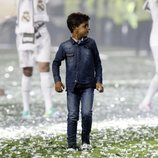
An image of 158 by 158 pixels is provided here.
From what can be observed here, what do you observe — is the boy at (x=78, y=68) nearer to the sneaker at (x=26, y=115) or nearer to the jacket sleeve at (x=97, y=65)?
the jacket sleeve at (x=97, y=65)

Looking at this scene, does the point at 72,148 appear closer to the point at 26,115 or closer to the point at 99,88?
the point at 99,88

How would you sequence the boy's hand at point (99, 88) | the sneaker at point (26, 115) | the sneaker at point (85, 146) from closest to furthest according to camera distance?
the boy's hand at point (99, 88) < the sneaker at point (85, 146) < the sneaker at point (26, 115)

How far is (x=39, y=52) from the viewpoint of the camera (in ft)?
31.2

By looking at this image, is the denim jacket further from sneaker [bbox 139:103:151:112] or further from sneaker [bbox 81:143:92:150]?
sneaker [bbox 139:103:151:112]

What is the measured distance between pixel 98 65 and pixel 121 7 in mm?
36591

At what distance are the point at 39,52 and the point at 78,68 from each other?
3041mm

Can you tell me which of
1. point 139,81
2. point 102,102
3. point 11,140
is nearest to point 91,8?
point 139,81

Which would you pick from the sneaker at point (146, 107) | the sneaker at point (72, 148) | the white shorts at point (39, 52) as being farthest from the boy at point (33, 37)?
the sneaker at point (72, 148)

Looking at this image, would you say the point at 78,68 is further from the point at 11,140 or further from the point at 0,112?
the point at 0,112

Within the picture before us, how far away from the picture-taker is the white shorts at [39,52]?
9445 millimetres

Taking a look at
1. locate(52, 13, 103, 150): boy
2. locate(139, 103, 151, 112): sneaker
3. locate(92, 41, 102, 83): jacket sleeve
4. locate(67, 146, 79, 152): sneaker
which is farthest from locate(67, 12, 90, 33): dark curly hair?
locate(139, 103, 151, 112): sneaker

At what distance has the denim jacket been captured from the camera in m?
6.55

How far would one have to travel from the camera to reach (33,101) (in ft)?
39.3

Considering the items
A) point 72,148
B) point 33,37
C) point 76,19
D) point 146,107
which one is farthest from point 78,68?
point 146,107
